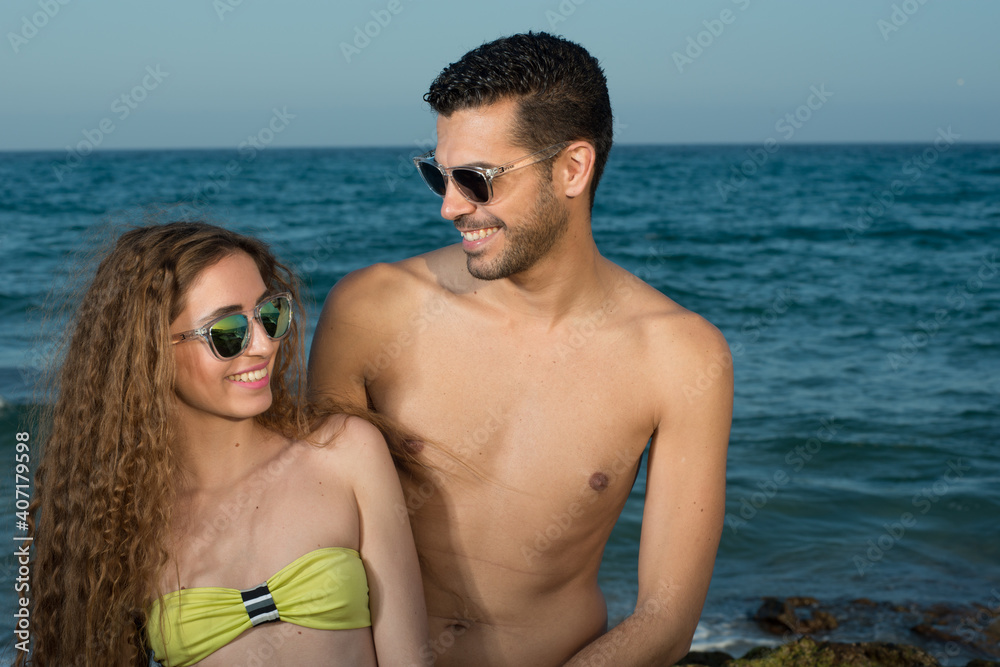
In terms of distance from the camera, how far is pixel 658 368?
2.77 metres

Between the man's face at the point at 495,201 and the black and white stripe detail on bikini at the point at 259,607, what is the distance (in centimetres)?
103

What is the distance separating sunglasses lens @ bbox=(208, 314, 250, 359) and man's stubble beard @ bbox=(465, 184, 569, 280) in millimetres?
679

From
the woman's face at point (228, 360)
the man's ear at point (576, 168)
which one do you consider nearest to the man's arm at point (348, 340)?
the woman's face at point (228, 360)

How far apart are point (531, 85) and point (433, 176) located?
0.39 meters

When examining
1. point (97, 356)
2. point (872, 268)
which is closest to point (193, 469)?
point (97, 356)

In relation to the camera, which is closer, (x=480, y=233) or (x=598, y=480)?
(x=480, y=233)

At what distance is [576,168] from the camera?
280 cm

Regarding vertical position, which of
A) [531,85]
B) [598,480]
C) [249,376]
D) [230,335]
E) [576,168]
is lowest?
[598,480]

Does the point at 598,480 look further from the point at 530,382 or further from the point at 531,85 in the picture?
the point at 531,85

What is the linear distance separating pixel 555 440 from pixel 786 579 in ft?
10.1

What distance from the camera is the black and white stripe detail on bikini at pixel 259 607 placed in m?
2.29

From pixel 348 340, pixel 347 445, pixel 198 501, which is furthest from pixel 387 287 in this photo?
pixel 198 501

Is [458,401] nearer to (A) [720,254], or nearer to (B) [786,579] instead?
(B) [786,579]

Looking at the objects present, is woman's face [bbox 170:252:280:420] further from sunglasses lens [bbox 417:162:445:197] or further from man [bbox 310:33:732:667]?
sunglasses lens [bbox 417:162:445:197]
